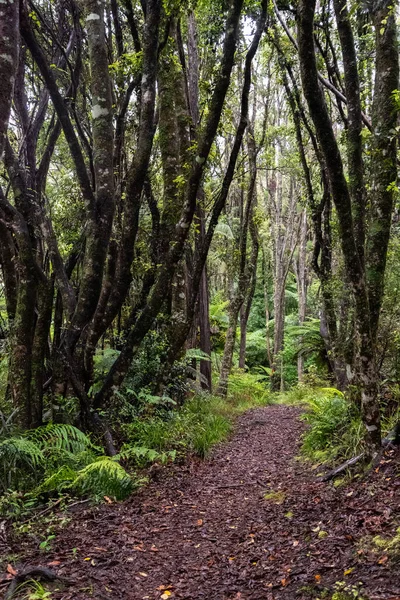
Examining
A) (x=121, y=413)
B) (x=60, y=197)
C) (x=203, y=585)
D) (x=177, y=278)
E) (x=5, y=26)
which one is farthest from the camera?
(x=60, y=197)

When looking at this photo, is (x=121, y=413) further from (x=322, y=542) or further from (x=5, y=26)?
(x=5, y=26)

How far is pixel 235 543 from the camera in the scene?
4.13 m

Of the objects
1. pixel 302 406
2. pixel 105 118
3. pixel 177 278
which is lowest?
pixel 302 406

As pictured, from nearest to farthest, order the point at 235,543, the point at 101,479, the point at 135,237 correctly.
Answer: the point at 235,543, the point at 101,479, the point at 135,237

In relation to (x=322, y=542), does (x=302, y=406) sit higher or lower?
lower

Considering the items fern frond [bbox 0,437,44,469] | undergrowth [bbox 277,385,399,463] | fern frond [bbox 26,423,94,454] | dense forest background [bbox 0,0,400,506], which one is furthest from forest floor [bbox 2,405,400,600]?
fern frond [bbox 26,423,94,454]

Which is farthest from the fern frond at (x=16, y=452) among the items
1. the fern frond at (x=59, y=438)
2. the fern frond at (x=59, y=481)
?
the fern frond at (x=59, y=438)

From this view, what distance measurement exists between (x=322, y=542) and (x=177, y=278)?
626 centimetres

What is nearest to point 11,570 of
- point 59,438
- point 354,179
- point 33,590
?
point 33,590

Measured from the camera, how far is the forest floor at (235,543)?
10.0ft

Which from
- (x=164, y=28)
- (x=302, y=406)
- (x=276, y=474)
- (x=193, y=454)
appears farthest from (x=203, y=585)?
(x=302, y=406)

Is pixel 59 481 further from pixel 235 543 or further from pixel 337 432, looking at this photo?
pixel 337 432

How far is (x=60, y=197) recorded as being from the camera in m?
10.0

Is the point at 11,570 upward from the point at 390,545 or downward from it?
downward
